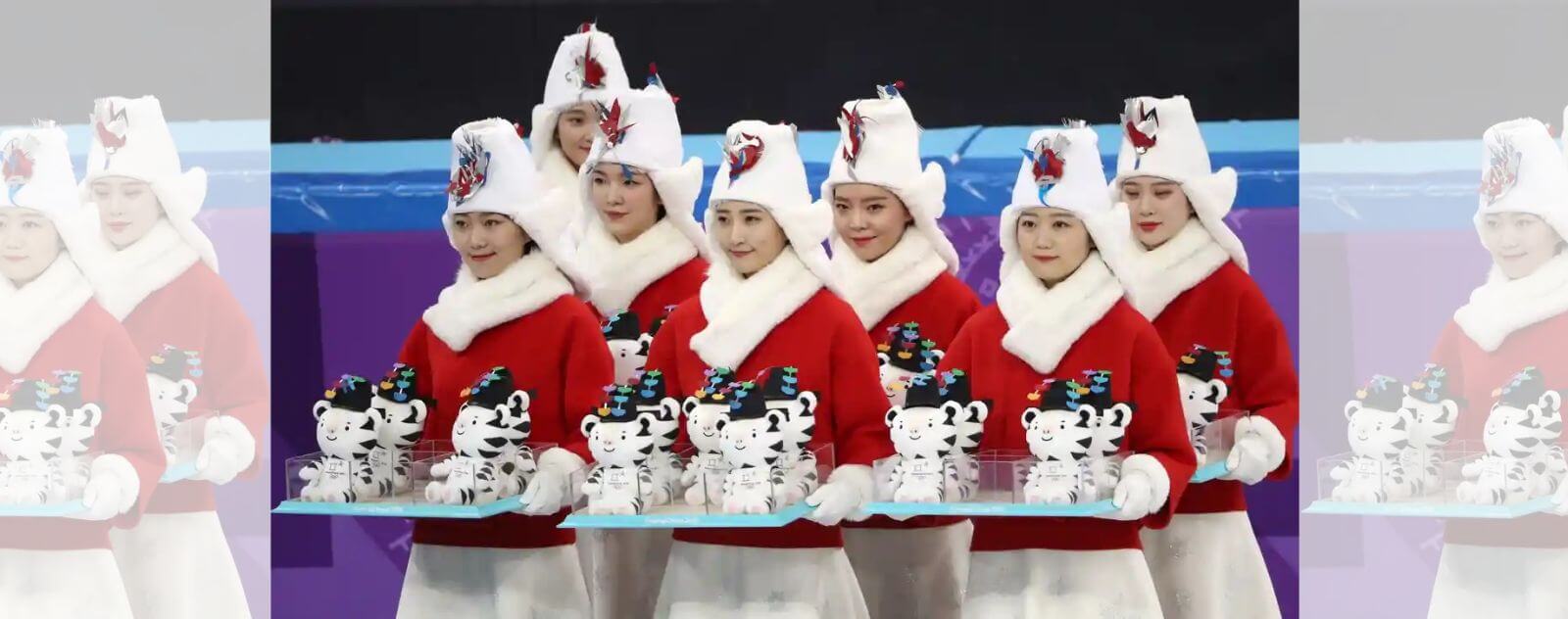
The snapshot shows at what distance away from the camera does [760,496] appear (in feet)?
19.2

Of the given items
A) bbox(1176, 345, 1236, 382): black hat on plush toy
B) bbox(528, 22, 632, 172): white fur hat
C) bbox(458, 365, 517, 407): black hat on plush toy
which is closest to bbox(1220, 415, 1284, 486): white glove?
bbox(1176, 345, 1236, 382): black hat on plush toy

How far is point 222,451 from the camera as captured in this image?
6.64 metres

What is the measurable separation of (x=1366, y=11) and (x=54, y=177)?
406cm

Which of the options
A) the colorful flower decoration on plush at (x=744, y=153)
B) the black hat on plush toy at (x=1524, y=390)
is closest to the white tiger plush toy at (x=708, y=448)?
the colorful flower decoration on plush at (x=744, y=153)

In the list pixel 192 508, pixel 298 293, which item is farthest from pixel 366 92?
pixel 192 508

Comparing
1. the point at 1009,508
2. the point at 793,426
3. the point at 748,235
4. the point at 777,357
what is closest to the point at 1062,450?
the point at 1009,508

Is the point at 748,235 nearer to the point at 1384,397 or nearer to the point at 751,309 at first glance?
the point at 751,309

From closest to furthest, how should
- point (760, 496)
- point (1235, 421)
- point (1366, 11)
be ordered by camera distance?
1. point (760, 496)
2. point (1235, 421)
3. point (1366, 11)

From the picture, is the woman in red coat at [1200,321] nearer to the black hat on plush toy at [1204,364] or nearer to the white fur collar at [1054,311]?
the black hat on plush toy at [1204,364]

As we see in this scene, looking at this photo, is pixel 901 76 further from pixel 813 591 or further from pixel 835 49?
pixel 813 591

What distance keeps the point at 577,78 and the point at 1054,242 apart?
189cm

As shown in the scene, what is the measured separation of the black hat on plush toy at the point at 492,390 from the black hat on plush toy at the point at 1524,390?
256cm

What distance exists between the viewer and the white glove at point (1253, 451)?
667 cm

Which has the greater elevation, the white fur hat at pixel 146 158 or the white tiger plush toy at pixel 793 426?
the white fur hat at pixel 146 158
